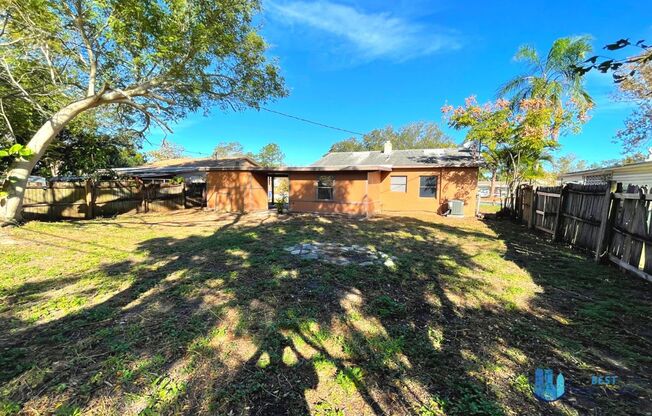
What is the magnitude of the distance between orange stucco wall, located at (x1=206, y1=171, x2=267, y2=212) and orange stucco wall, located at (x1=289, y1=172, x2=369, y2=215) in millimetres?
2180

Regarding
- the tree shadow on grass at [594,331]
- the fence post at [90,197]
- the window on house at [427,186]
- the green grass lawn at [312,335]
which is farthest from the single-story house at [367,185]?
the tree shadow on grass at [594,331]

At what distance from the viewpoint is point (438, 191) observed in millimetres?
14203

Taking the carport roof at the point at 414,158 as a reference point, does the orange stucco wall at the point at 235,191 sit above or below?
below

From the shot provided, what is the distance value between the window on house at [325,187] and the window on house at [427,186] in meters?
4.71

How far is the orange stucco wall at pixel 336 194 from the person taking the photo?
1311cm

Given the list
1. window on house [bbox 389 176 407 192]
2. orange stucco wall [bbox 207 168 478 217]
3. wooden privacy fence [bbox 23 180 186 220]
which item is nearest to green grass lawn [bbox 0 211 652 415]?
A: wooden privacy fence [bbox 23 180 186 220]

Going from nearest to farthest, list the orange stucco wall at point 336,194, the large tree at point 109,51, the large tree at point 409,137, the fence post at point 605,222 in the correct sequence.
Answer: the fence post at point 605,222, the large tree at point 109,51, the orange stucco wall at point 336,194, the large tree at point 409,137

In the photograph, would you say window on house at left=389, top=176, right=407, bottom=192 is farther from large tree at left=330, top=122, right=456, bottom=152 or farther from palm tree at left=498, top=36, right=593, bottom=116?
large tree at left=330, top=122, right=456, bottom=152

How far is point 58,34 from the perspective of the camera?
8.00 metres

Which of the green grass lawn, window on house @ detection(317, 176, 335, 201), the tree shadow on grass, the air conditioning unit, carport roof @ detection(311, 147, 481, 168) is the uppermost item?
carport roof @ detection(311, 147, 481, 168)

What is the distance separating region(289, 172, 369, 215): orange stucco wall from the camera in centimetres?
1311

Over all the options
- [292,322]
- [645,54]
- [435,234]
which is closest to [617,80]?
[645,54]

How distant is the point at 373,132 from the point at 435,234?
120 feet

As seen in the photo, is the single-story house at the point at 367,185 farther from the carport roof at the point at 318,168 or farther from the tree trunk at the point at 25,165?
the tree trunk at the point at 25,165
